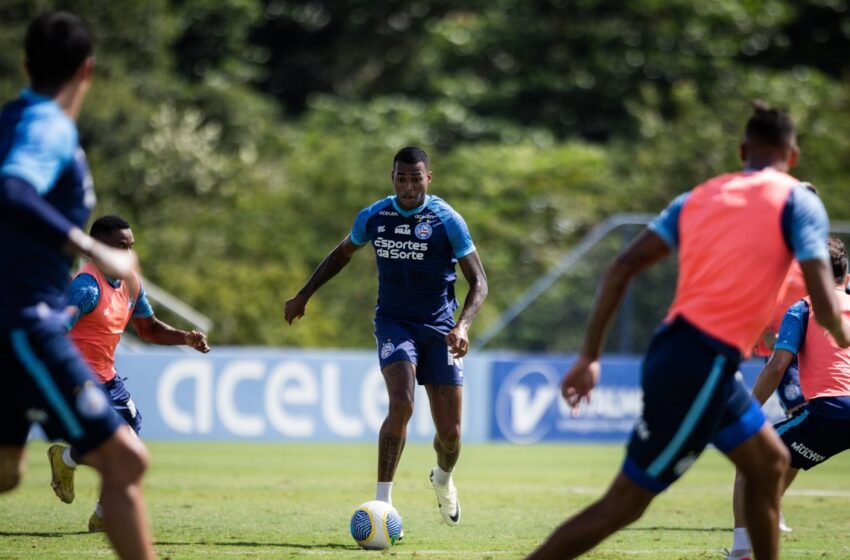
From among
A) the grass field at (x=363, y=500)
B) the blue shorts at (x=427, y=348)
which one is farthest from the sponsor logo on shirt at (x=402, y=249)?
the grass field at (x=363, y=500)

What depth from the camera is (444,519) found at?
10.7m

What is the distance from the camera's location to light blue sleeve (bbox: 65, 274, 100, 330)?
993 centimetres

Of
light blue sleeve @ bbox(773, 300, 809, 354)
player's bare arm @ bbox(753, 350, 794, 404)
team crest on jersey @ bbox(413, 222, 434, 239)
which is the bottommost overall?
player's bare arm @ bbox(753, 350, 794, 404)

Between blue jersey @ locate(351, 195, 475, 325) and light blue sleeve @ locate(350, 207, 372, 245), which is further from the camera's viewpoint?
light blue sleeve @ locate(350, 207, 372, 245)

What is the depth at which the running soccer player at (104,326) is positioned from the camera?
9828 mm

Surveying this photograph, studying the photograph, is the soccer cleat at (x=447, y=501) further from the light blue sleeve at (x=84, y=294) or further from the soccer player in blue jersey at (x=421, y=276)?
the light blue sleeve at (x=84, y=294)

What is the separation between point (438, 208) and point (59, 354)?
16.3 feet

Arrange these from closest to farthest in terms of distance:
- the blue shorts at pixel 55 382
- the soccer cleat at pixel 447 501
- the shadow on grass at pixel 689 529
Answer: the blue shorts at pixel 55 382
the soccer cleat at pixel 447 501
the shadow on grass at pixel 689 529

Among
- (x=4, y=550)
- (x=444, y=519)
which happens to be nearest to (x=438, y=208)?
(x=444, y=519)

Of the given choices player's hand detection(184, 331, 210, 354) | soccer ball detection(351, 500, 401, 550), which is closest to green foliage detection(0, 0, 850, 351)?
player's hand detection(184, 331, 210, 354)

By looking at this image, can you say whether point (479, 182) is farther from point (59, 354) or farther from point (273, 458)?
point (59, 354)

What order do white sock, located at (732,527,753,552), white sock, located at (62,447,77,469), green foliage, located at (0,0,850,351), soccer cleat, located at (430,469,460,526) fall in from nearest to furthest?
1. white sock, located at (732,527,753,552)
2. white sock, located at (62,447,77,469)
3. soccer cleat, located at (430,469,460,526)
4. green foliage, located at (0,0,850,351)

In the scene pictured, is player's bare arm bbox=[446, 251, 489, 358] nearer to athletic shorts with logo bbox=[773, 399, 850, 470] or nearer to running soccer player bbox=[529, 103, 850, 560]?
athletic shorts with logo bbox=[773, 399, 850, 470]

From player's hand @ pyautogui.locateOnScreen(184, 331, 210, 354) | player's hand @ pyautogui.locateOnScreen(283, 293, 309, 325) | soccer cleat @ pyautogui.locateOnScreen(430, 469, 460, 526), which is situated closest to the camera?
player's hand @ pyautogui.locateOnScreen(184, 331, 210, 354)
